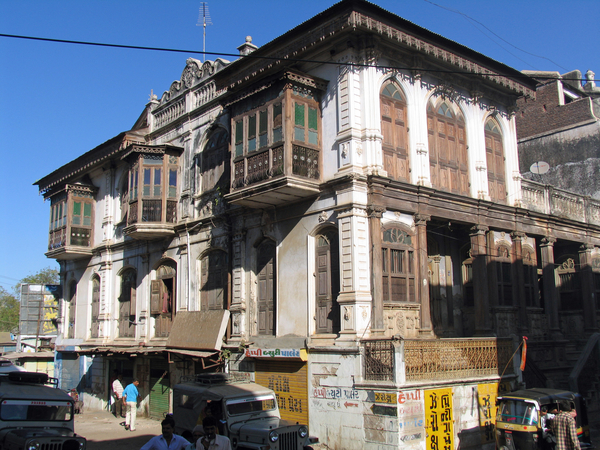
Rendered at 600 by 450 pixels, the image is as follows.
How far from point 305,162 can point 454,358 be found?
6690 millimetres

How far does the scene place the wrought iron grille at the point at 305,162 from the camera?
53.7 feet

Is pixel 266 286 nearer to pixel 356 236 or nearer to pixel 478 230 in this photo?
pixel 356 236

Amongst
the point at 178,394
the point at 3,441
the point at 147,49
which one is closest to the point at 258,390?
the point at 178,394

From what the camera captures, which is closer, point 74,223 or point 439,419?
point 439,419

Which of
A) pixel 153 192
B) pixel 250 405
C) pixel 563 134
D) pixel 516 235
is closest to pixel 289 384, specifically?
pixel 250 405

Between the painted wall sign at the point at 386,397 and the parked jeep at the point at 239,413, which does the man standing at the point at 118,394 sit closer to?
the parked jeep at the point at 239,413

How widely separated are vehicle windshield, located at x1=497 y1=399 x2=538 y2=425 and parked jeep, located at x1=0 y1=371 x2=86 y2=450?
869 cm

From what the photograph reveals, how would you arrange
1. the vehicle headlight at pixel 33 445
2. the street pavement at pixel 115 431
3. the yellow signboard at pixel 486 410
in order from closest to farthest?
the vehicle headlight at pixel 33 445, the yellow signboard at pixel 486 410, the street pavement at pixel 115 431

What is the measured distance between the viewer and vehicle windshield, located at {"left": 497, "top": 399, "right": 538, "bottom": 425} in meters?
12.2

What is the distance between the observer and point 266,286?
18.5 metres

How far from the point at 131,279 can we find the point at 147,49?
16.2 m

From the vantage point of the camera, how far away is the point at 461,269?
20297 millimetres

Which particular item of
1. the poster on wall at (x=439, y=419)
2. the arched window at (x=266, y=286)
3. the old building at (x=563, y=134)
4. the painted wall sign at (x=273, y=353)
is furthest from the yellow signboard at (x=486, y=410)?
the old building at (x=563, y=134)

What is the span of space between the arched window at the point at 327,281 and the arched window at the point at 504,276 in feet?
20.8
